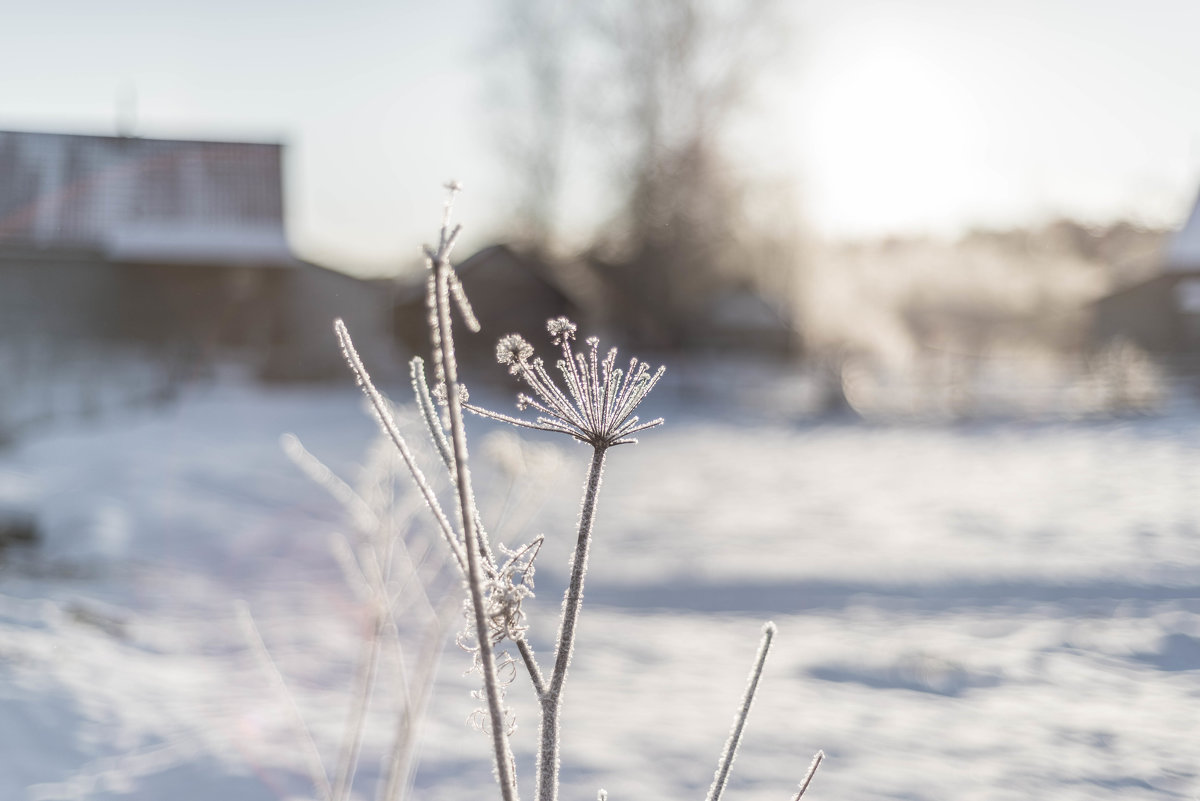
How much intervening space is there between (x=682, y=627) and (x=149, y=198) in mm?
16751


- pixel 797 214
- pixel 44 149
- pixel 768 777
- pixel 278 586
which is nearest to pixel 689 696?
pixel 768 777

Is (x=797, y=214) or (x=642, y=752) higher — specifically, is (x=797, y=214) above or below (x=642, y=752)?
above

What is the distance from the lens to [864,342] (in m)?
40.3

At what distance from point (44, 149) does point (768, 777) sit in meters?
19.3

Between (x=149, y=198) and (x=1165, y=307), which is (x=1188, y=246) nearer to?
(x=1165, y=307)

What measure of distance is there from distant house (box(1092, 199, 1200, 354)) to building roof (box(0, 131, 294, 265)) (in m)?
19.7

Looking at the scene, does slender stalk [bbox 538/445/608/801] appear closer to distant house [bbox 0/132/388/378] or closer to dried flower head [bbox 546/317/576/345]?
dried flower head [bbox 546/317/576/345]

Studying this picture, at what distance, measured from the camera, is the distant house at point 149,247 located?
17.8 metres

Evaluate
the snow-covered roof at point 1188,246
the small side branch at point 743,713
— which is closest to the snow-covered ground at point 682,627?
the small side branch at point 743,713

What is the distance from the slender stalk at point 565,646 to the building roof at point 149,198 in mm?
19878

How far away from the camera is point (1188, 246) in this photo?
20.6 meters

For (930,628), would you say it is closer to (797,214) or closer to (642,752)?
(642,752)

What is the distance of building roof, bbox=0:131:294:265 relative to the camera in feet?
57.9

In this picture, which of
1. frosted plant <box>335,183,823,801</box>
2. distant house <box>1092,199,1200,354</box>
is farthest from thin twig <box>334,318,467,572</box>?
distant house <box>1092,199,1200,354</box>
